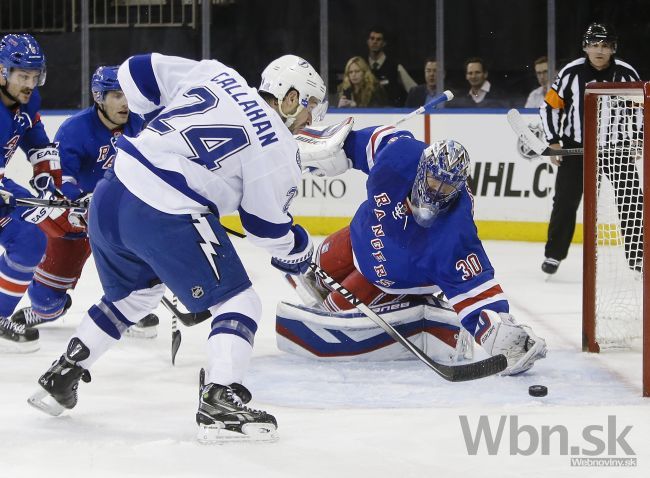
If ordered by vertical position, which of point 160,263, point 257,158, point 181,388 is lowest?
point 181,388

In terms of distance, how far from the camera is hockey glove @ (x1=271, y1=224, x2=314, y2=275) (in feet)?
9.87

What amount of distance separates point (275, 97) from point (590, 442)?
1067 mm

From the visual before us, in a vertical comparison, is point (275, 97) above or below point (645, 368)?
above

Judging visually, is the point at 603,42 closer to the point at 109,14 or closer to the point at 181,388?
the point at 181,388

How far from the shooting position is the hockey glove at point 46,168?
399cm

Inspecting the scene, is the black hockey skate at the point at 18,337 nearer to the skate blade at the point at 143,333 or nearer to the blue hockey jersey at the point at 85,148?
the skate blade at the point at 143,333

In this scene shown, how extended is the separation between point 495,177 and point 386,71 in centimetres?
93

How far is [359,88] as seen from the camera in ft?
22.6

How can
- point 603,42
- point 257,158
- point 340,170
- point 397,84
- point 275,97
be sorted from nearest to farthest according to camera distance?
point 257,158, point 275,97, point 340,170, point 603,42, point 397,84

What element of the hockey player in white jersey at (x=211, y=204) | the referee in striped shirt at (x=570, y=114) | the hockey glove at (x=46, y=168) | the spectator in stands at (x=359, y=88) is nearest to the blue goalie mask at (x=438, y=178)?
the hockey player in white jersey at (x=211, y=204)

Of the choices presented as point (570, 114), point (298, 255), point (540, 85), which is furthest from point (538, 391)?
point (540, 85)

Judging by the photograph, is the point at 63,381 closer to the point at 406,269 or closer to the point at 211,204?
the point at 211,204

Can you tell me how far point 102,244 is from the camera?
2.83 m

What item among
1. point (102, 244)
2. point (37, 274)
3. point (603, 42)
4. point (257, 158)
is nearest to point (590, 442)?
point (257, 158)
